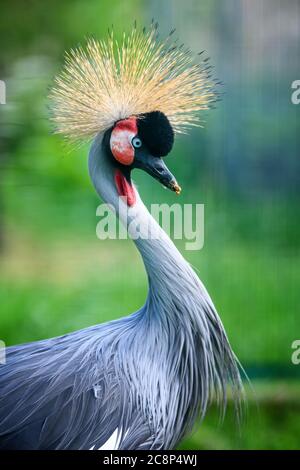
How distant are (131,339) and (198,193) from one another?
1.61 feet

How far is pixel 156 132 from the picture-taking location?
1.79 m

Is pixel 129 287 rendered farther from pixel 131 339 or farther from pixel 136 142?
pixel 136 142

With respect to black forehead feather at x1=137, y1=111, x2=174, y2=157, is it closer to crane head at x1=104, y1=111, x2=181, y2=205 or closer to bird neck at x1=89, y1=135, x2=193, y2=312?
crane head at x1=104, y1=111, x2=181, y2=205

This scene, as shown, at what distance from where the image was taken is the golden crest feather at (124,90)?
5.94 ft

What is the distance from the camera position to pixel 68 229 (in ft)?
6.77

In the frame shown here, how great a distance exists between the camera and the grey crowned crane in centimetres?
177

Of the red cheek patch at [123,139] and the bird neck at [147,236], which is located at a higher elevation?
the red cheek patch at [123,139]

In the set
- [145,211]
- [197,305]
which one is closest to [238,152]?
[145,211]

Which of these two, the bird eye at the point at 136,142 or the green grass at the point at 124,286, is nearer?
the bird eye at the point at 136,142

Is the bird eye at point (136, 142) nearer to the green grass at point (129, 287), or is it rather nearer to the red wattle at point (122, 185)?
the red wattle at point (122, 185)

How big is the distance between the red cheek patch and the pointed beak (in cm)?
3

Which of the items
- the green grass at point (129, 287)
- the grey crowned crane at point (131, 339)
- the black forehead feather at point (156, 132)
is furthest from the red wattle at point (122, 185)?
the green grass at point (129, 287)

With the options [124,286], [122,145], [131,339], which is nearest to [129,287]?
[124,286]
